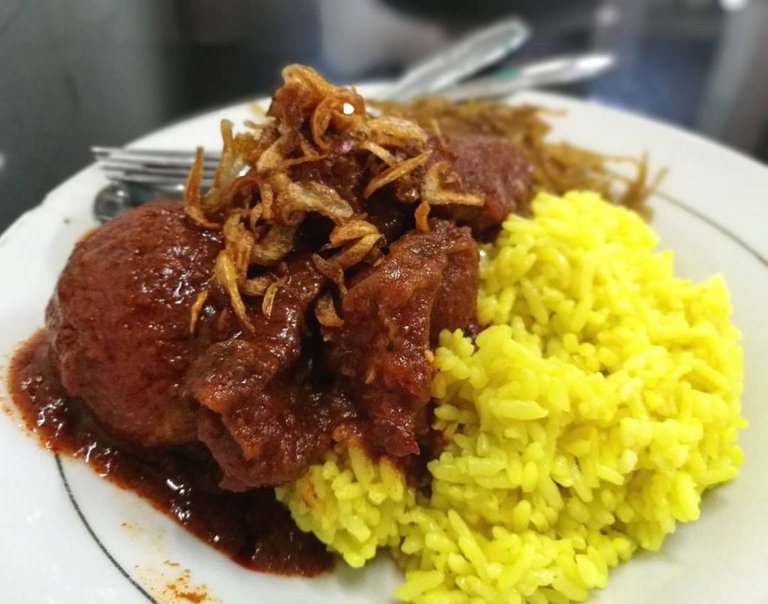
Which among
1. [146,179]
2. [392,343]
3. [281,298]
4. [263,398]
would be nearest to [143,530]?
[263,398]

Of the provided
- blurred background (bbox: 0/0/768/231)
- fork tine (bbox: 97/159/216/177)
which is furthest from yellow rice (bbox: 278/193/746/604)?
blurred background (bbox: 0/0/768/231)

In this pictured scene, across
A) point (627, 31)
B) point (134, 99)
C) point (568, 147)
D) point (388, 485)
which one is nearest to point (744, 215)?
point (568, 147)

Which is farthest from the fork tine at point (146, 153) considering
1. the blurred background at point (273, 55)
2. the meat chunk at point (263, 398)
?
the meat chunk at point (263, 398)

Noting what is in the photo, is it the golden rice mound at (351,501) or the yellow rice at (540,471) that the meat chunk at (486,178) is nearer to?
the yellow rice at (540,471)

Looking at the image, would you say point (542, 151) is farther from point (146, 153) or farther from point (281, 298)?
point (281, 298)

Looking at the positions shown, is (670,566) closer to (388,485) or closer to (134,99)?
(388,485)

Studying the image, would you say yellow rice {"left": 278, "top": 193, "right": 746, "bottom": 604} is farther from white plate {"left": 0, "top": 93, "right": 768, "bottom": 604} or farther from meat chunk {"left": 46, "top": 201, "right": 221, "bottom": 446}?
meat chunk {"left": 46, "top": 201, "right": 221, "bottom": 446}
